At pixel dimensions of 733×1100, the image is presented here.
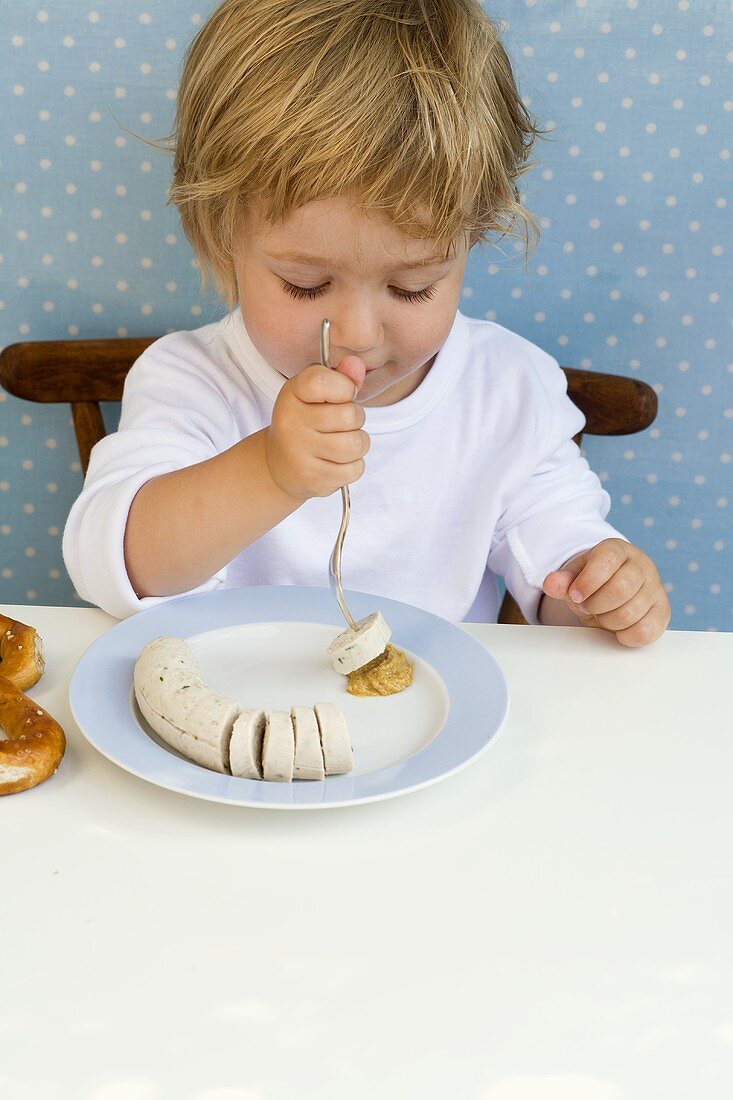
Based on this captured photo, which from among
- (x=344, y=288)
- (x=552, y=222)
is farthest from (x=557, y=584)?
(x=552, y=222)

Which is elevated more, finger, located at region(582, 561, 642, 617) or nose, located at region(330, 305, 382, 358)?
nose, located at region(330, 305, 382, 358)

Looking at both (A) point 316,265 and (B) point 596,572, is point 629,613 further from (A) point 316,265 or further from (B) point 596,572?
(A) point 316,265

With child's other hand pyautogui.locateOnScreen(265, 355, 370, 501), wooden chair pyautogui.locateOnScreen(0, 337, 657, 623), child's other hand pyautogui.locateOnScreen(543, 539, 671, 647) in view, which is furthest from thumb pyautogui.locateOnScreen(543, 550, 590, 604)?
wooden chair pyautogui.locateOnScreen(0, 337, 657, 623)

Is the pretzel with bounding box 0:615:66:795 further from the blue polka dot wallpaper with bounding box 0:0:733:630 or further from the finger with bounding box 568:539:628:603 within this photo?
the blue polka dot wallpaper with bounding box 0:0:733:630

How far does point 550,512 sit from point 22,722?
63 centimetres

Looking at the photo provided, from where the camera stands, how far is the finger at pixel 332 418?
2.56 feet

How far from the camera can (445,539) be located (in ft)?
3.88

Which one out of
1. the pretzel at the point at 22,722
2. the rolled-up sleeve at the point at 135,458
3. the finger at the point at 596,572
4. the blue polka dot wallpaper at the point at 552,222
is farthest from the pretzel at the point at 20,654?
the blue polka dot wallpaper at the point at 552,222

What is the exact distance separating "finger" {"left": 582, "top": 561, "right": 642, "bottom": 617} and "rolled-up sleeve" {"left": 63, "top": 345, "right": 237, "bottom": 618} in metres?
0.35

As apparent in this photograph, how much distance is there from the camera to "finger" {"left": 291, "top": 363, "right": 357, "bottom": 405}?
2.55ft

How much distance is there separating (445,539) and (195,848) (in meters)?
0.66

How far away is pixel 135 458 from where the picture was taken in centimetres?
96

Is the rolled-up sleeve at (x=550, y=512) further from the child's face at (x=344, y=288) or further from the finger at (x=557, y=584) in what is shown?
the child's face at (x=344, y=288)

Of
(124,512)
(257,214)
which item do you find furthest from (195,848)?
(257,214)
